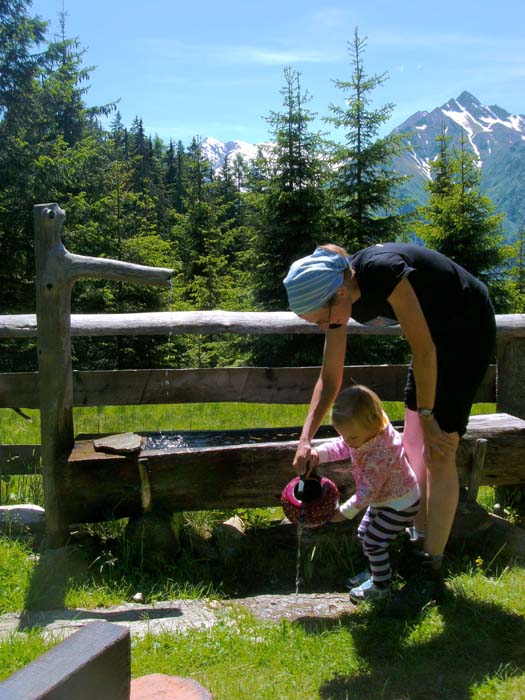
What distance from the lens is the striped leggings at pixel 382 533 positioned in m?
3.38

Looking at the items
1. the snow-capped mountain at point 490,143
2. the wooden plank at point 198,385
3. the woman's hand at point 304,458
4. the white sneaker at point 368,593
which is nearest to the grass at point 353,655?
the white sneaker at point 368,593

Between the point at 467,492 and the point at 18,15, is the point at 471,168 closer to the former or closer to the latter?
the point at 18,15

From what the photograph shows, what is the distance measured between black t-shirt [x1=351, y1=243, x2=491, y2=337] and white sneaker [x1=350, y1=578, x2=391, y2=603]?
4.35 ft

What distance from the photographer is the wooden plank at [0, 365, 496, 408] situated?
4.96m

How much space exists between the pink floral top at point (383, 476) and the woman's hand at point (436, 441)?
143 millimetres

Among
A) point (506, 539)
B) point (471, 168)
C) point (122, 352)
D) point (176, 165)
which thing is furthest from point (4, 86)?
point (176, 165)

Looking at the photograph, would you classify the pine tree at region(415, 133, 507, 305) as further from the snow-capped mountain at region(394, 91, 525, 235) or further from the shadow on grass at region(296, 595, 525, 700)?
the snow-capped mountain at region(394, 91, 525, 235)

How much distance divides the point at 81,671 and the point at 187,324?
334 centimetres

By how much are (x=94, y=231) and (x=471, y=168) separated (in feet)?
27.3

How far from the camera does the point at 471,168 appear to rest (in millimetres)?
14688

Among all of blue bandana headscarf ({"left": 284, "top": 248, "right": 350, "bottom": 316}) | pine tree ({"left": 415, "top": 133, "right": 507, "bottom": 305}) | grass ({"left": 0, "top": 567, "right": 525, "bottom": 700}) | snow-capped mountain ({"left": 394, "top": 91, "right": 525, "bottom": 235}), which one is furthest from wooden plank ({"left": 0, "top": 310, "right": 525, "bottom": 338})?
snow-capped mountain ({"left": 394, "top": 91, "right": 525, "bottom": 235})

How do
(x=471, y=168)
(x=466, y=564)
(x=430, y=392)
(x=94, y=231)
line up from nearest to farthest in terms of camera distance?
(x=430, y=392), (x=466, y=564), (x=471, y=168), (x=94, y=231)

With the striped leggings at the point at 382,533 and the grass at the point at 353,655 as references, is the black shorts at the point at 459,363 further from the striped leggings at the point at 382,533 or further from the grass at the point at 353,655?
the grass at the point at 353,655

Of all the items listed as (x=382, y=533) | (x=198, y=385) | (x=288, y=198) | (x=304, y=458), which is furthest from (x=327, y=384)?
(x=288, y=198)
